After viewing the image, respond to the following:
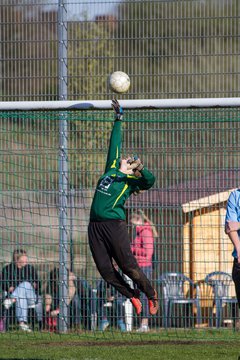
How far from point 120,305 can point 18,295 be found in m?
1.39

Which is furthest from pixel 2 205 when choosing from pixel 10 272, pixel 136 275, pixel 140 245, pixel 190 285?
pixel 136 275

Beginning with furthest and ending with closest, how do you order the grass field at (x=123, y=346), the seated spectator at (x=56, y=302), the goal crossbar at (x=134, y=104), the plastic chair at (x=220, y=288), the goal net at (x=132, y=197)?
1. the seated spectator at (x=56, y=302)
2. the goal net at (x=132, y=197)
3. the plastic chair at (x=220, y=288)
4. the grass field at (x=123, y=346)
5. the goal crossbar at (x=134, y=104)

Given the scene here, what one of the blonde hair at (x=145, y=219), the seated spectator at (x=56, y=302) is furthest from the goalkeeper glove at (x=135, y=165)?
the seated spectator at (x=56, y=302)

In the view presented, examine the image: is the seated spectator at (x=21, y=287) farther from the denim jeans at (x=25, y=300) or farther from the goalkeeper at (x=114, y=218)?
the goalkeeper at (x=114, y=218)

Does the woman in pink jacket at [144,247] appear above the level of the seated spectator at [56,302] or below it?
above

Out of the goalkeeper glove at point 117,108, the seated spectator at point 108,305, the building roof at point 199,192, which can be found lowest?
the seated spectator at point 108,305

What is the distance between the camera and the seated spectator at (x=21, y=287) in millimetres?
12508

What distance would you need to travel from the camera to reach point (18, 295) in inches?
495

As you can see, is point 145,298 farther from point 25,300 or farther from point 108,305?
point 25,300

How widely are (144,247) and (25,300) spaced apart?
1.76m

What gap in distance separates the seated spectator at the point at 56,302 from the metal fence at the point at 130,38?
253 cm

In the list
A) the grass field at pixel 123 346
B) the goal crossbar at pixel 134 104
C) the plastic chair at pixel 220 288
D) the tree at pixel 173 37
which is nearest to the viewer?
the goal crossbar at pixel 134 104

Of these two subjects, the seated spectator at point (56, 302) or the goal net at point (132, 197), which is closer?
the goal net at point (132, 197)

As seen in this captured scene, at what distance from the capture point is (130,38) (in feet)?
41.6
